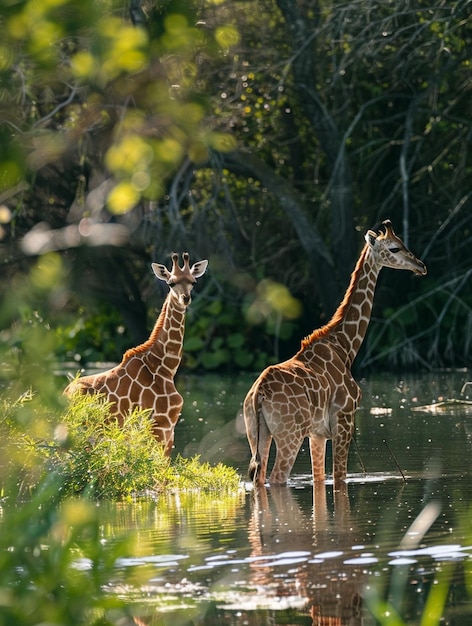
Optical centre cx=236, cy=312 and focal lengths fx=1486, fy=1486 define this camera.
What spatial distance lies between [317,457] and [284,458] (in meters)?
0.51

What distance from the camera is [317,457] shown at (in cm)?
1141

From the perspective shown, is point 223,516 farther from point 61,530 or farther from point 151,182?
point 151,182

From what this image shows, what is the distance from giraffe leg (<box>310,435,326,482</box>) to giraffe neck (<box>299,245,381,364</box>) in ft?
2.36

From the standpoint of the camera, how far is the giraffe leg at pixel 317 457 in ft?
37.2

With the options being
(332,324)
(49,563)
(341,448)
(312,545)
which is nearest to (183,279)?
(332,324)

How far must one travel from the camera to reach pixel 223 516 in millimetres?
9383

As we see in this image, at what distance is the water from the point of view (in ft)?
21.1

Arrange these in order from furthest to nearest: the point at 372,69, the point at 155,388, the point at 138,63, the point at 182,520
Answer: the point at 372,69 < the point at 155,388 < the point at 182,520 < the point at 138,63

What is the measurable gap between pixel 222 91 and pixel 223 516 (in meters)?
17.1

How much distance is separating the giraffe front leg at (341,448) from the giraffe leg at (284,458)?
343 millimetres

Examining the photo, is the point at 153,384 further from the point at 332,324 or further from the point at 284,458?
the point at 332,324

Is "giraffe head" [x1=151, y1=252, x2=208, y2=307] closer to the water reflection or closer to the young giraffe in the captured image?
the young giraffe

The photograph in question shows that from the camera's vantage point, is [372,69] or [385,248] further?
[372,69]

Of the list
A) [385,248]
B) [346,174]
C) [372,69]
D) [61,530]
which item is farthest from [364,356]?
[61,530]
